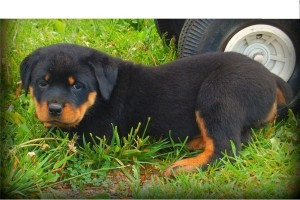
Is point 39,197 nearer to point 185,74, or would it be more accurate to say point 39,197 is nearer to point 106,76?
point 106,76

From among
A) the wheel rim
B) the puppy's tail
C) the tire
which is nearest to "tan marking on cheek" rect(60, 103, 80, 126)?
the tire

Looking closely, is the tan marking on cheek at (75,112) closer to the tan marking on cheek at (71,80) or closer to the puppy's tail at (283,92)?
the tan marking on cheek at (71,80)

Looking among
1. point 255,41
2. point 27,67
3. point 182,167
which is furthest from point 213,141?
point 27,67

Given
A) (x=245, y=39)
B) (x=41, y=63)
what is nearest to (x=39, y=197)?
(x=41, y=63)

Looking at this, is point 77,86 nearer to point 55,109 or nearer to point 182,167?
point 55,109

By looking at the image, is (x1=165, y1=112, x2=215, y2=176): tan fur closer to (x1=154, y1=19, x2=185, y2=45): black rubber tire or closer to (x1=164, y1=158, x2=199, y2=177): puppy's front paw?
(x1=164, y1=158, x2=199, y2=177): puppy's front paw

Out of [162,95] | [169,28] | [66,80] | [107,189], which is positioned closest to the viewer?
[107,189]
